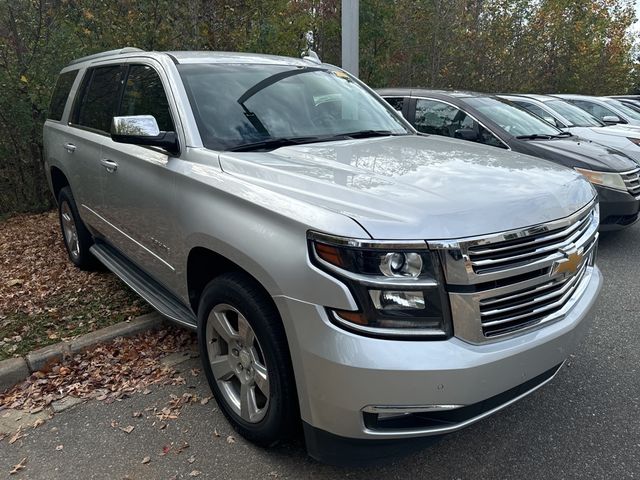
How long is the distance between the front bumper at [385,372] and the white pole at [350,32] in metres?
5.79

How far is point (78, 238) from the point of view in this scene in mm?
4844

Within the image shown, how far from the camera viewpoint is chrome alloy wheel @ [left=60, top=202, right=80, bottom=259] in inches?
195

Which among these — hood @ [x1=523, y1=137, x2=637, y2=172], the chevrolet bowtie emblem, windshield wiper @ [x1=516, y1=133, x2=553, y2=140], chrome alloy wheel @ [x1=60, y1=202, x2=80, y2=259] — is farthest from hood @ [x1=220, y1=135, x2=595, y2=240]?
windshield wiper @ [x1=516, y1=133, x2=553, y2=140]

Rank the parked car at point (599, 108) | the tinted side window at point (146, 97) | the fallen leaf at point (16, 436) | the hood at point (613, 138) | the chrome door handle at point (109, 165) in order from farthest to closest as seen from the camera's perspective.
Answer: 1. the parked car at point (599, 108)
2. the hood at point (613, 138)
3. the chrome door handle at point (109, 165)
4. the tinted side window at point (146, 97)
5. the fallen leaf at point (16, 436)

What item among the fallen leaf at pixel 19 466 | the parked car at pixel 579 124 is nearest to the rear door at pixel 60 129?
the fallen leaf at pixel 19 466

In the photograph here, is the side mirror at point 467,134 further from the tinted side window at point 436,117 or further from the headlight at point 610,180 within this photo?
the headlight at point 610,180

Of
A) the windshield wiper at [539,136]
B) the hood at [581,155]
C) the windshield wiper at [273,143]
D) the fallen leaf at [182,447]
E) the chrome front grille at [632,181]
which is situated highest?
the windshield wiper at [273,143]

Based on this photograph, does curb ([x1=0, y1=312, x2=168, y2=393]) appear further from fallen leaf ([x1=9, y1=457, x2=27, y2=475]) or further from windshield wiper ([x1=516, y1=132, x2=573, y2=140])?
windshield wiper ([x1=516, y1=132, x2=573, y2=140])

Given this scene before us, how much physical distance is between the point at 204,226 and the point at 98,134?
209 cm

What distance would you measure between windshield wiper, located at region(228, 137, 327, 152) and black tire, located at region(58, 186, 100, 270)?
2.54 meters

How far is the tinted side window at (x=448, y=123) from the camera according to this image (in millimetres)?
6164

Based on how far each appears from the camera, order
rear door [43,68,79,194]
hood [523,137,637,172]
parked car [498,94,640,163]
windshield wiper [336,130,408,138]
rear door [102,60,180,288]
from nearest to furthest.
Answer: rear door [102,60,180,288], windshield wiper [336,130,408,138], rear door [43,68,79,194], hood [523,137,637,172], parked car [498,94,640,163]

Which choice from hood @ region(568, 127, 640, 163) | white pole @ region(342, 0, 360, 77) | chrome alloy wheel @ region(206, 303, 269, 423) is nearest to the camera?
chrome alloy wheel @ region(206, 303, 269, 423)

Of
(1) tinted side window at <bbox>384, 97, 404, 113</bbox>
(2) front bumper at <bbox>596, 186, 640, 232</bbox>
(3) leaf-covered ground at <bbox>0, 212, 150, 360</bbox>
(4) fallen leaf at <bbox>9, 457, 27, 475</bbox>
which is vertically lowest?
(3) leaf-covered ground at <bbox>0, 212, 150, 360</bbox>
